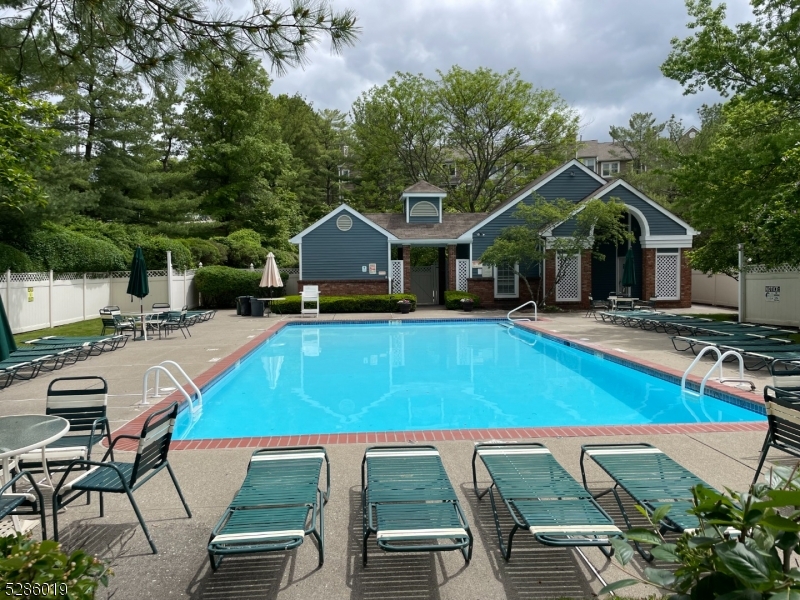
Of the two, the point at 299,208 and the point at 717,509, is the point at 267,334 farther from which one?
the point at 299,208

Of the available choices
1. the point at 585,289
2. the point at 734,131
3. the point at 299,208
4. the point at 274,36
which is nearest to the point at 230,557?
the point at 274,36

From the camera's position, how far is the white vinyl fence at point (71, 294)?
16188mm

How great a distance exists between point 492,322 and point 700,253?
24.3 feet

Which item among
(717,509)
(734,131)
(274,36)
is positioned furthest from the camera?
(734,131)

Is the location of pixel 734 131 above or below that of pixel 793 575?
above

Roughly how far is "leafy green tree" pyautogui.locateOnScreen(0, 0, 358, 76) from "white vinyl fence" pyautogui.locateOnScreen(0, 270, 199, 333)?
551 inches

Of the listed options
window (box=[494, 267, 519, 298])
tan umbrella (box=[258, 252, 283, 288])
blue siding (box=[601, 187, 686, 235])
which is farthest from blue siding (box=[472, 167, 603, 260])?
tan umbrella (box=[258, 252, 283, 288])

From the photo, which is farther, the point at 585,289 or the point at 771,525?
the point at 585,289

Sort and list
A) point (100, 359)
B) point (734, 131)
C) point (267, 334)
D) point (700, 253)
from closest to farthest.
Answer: point (100, 359), point (734, 131), point (267, 334), point (700, 253)

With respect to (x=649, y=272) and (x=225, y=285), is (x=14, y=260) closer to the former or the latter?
(x=225, y=285)

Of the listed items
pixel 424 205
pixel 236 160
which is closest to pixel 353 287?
pixel 424 205

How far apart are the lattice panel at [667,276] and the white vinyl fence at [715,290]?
54.9 inches

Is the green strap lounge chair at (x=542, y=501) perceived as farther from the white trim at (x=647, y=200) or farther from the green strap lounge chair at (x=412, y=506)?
the white trim at (x=647, y=200)

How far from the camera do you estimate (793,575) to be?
4.55 ft
